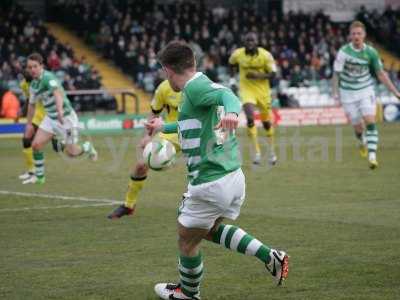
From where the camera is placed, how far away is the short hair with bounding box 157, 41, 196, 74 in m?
7.62

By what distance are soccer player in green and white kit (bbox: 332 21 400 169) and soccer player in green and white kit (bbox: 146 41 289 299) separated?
11691 millimetres

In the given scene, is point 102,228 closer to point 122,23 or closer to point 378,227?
point 378,227

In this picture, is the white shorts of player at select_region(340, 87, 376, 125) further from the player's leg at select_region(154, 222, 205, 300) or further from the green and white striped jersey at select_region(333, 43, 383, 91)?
the player's leg at select_region(154, 222, 205, 300)

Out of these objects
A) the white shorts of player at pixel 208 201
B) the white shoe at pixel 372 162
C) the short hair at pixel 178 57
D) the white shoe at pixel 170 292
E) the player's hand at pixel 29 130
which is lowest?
the white shoe at pixel 372 162

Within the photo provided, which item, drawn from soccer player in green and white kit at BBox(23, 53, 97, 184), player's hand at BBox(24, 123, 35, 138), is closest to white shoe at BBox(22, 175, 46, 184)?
soccer player in green and white kit at BBox(23, 53, 97, 184)

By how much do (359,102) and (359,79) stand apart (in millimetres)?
439

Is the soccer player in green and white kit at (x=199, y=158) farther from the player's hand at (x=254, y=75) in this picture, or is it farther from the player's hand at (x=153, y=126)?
the player's hand at (x=254, y=75)

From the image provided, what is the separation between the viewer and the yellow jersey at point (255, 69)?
21234 mm

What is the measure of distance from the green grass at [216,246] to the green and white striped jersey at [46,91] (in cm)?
129

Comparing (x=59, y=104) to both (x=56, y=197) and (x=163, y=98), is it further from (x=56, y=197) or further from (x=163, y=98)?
(x=163, y=98)

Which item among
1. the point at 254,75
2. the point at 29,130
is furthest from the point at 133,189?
the point at 254,75

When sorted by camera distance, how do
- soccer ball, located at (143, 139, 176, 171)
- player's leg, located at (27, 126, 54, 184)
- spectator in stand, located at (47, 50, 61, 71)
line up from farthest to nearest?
spectator in stand, located at (47, 50, 61, 71), player's leg, located at (27, 126, 54, 184), soccer ball, located at (143, 139, 176, 171)

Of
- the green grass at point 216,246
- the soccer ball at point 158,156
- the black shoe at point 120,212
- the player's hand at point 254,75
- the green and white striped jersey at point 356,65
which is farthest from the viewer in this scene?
the player's hand at point 254,75

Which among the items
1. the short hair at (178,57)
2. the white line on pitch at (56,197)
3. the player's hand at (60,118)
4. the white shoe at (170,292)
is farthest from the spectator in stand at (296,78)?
the short hair at (178,57)
